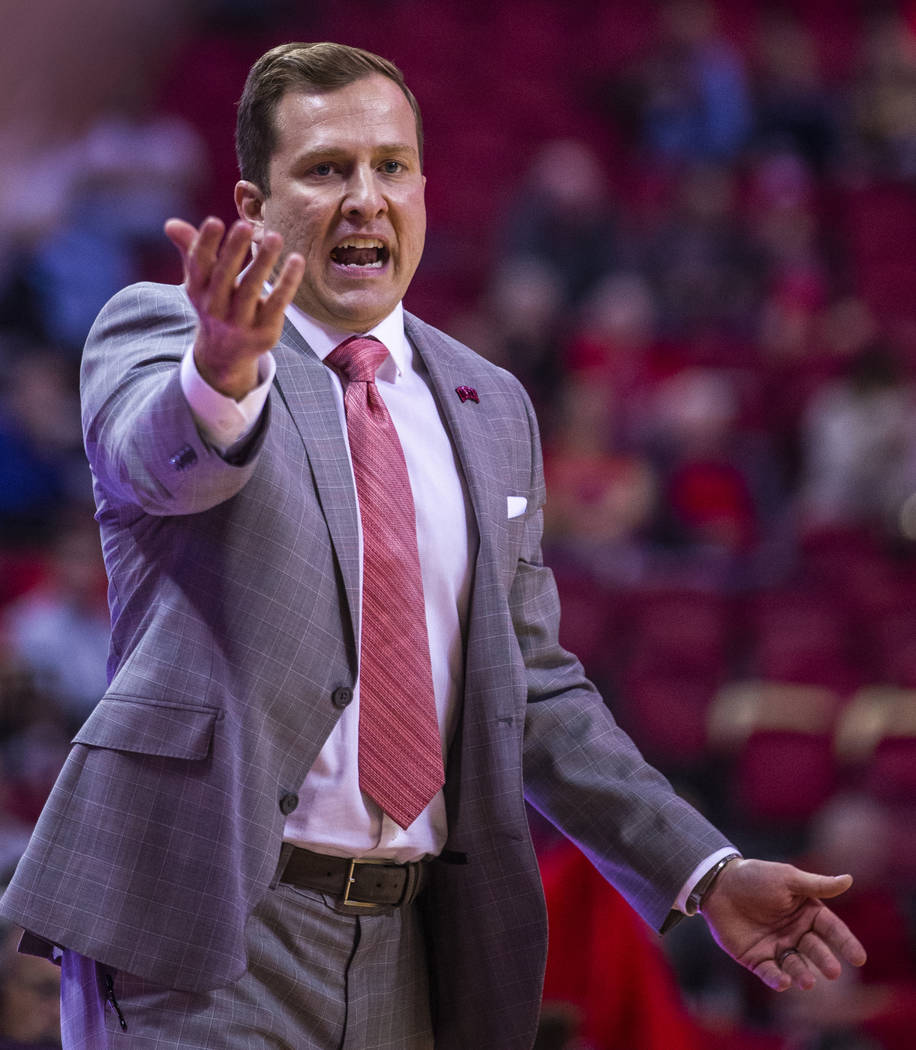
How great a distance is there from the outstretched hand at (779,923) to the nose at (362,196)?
95 centimetres

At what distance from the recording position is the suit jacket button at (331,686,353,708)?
5.65 feet

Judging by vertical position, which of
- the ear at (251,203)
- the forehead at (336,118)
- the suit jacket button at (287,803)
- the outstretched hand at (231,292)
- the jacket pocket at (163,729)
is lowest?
the suit jacket button at (287,803)

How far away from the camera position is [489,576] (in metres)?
1.92

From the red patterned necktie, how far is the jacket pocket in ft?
0.70

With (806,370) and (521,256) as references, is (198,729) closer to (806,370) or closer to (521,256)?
(806,370)

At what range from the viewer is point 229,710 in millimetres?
1644

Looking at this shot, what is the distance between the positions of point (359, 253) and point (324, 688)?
575 millimetres

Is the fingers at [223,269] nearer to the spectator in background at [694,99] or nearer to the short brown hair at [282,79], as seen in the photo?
the short brown hair at [282,79]

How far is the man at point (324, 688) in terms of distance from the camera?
1.63m

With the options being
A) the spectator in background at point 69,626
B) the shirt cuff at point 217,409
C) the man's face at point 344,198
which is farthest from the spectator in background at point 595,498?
the shirt cuff at point 217,409

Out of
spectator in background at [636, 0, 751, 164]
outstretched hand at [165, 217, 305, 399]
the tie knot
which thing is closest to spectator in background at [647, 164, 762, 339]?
spectator in background at [636, 0, 751, 164]

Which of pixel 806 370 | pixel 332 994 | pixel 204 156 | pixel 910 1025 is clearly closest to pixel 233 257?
pixel 332 994

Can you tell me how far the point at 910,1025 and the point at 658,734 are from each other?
53.2 inches

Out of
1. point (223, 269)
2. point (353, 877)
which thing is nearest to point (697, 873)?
point (353, 877)
